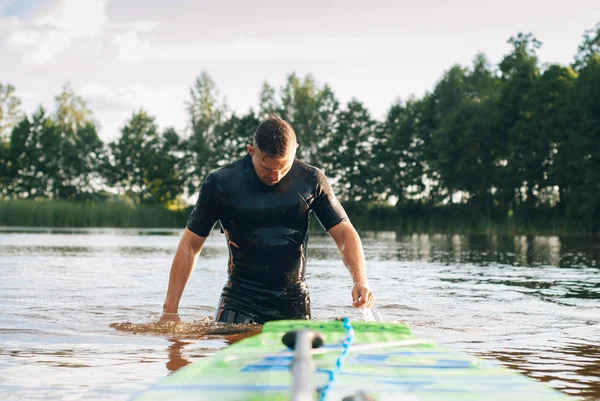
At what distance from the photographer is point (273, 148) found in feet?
16.7

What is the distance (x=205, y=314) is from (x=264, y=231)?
4.65 metres

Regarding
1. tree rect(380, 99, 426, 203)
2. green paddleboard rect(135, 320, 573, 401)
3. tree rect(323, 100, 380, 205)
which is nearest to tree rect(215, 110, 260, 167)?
tree rect(323, 100, 380, 205)

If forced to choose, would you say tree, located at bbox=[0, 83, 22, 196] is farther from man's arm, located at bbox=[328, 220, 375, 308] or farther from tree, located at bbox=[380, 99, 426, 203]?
man's arm, located at bbox=[328, 220, 375, 308]

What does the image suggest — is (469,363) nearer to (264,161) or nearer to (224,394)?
(224,394)

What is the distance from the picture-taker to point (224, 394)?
2891 mm

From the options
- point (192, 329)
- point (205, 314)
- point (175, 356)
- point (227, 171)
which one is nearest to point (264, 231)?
point (227, 171)

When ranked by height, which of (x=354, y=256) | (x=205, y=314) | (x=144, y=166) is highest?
(x=144, y=166)

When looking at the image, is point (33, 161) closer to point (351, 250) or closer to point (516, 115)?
point (516, 115)

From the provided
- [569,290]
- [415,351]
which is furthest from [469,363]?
[569,290]

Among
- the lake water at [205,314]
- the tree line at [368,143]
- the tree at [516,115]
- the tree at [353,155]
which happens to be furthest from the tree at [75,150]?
the lake water at [205,314]

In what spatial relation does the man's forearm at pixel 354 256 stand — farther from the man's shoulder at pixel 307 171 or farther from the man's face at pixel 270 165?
the man's face at pixel 270 165

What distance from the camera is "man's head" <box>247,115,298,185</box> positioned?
5047 millimetres

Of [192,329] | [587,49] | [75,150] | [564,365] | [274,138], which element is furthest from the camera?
[75,150]

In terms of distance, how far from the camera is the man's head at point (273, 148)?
5.05m
